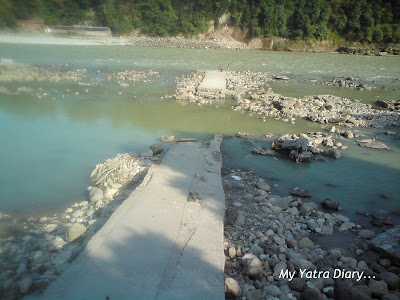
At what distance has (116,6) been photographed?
4278 centimetres

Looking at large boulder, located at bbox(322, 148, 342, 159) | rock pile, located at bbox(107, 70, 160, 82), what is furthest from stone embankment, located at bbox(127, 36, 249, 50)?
large boulder, located at bbox(322, 148, 342, 159)

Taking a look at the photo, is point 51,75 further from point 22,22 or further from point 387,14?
point 387,14

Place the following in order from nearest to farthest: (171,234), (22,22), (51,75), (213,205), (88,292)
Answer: (88,292)
(171,234)
(213,205)
(51,75)
(22,22)

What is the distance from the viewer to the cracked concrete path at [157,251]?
2.91 m

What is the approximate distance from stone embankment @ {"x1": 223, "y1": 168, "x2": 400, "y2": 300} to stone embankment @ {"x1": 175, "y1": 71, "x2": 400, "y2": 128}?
19.7ft

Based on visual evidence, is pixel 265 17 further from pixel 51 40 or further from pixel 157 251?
pixel 157 251

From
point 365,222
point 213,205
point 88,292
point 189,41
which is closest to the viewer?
point 88,292

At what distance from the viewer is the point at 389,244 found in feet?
13.4

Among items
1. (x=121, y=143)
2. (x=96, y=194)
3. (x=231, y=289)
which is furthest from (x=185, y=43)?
(x=231, y=289)

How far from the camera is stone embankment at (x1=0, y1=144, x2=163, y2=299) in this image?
3.36 meters

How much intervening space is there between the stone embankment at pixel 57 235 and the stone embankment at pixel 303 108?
6.66 m

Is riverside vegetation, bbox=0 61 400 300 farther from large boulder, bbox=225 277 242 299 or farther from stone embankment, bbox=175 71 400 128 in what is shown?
stone embankment, bbox=175 71 400 128

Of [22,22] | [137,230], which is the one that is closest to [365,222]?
[137,230]

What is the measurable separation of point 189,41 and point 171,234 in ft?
131
